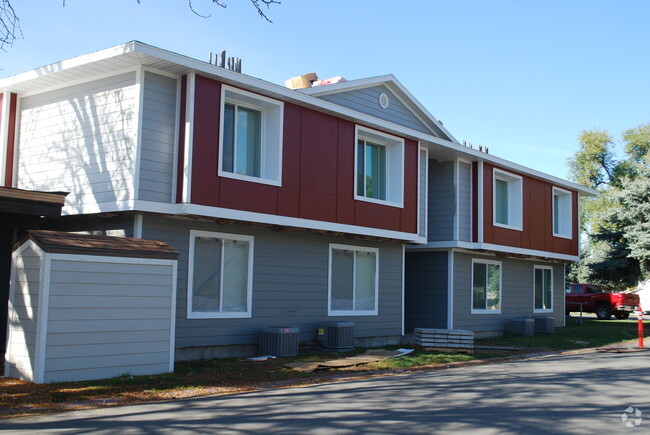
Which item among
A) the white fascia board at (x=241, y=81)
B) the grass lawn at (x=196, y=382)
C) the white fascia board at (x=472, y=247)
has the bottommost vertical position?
the grass lawn at (x=196, y=382)

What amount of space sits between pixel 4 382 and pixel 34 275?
1605 mm

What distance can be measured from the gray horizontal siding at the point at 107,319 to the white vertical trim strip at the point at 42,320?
7 centimetres

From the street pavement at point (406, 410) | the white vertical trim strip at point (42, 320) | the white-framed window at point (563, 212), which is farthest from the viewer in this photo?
the white-framed window at point (563, 212)

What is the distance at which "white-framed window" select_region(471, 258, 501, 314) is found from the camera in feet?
68.8

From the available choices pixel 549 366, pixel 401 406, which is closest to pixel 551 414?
pixel 401 406

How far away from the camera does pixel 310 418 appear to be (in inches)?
299

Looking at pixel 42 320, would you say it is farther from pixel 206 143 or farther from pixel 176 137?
pixel 206 143

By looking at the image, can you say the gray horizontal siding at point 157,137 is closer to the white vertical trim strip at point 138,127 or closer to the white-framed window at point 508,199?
the white vertical trim strip at point 138,127

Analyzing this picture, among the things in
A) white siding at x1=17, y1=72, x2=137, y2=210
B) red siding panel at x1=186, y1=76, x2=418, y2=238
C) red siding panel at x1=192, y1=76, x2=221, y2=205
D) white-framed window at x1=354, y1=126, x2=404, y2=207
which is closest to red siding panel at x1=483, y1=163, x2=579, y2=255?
red siding panel at x1=186, y1=76, x2=418, y2=238

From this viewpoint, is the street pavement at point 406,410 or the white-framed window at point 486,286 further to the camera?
the white-framed window at point 486,286

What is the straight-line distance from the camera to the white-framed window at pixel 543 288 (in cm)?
2410

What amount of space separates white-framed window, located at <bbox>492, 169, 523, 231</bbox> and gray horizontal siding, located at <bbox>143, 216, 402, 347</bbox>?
258 inches

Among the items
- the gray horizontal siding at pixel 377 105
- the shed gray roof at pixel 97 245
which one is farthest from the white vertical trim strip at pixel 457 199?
the shed gray roof at pixel 97 245

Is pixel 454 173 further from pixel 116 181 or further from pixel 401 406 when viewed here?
pixel 401 406
